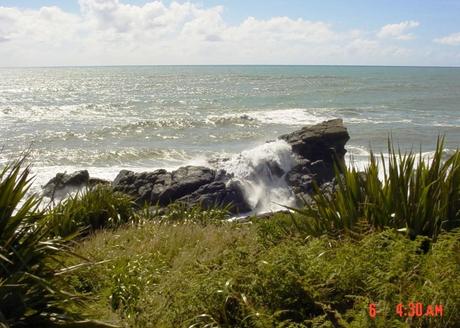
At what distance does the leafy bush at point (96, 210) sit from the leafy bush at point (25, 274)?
4752mm

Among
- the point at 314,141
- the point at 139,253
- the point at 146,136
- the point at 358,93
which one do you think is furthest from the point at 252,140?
the point at 358,93

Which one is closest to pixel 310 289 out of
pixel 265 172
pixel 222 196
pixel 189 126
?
pixel 222 196

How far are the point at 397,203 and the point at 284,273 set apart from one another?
6.42ft

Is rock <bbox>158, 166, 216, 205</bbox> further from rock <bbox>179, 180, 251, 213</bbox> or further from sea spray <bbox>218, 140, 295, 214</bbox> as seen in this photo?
sea spray <bbox>218, 140, 295, 214</bbox>

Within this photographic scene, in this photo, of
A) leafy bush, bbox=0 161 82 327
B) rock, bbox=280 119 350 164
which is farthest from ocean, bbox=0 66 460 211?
leafy bush, bbox=0 161 82 327

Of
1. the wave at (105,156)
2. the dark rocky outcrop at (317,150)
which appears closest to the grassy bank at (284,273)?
the dark rocky outcrop at (317,150)

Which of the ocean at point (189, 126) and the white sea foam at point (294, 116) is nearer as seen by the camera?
the ocean at point (189, 126)

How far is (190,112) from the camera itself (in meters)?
49.9

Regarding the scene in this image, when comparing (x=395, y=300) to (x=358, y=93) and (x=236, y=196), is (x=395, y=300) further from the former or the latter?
(x=358, y=93)

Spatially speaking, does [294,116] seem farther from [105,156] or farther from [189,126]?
[105,156]

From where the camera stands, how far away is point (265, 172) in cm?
2192

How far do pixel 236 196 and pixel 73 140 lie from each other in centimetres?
1945

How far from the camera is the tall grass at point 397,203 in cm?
562

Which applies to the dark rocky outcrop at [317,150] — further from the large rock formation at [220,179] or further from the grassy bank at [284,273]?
the grassy bank at [284,273]
